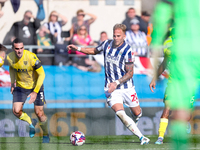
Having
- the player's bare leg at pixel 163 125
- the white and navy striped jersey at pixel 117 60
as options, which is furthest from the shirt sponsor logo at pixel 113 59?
the player's bare leg at pixel 163 125

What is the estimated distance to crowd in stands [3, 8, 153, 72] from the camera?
6.43 m

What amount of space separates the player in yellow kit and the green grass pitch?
0.75 feet

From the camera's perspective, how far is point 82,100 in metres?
6.48

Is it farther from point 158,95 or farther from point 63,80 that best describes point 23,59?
point 158,95

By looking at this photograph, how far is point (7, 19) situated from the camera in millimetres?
6633

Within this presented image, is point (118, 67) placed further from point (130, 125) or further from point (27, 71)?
point (27, 71)

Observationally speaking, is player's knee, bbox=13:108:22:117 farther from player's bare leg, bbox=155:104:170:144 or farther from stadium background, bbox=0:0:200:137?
player's bare leg, bbox=155:104:170:144

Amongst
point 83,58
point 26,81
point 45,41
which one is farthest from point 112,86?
point 45,41

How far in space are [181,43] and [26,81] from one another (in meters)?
3.75

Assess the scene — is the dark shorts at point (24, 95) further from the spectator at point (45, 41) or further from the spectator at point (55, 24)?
the spectator at point (55, 24)

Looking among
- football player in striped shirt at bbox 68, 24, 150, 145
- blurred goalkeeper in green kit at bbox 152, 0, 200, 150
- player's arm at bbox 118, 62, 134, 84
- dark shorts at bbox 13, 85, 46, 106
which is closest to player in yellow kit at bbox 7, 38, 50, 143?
dark shorts at bbox 13, 85, 46, 106

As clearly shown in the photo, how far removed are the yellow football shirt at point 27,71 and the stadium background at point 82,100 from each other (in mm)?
573

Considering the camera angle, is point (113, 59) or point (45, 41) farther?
point (45, 41)

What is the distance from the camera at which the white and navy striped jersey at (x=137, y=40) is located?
6453 millimetres
